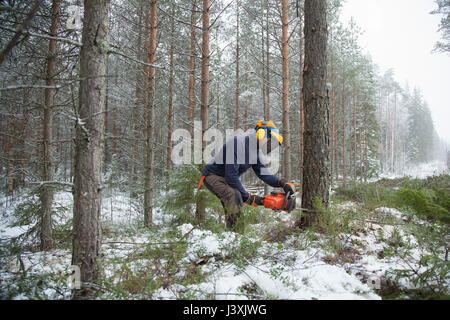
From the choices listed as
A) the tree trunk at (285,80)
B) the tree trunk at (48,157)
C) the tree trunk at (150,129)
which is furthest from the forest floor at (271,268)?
the tree trunk at (285,80)

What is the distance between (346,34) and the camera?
15.1 meters

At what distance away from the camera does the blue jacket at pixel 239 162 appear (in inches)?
150

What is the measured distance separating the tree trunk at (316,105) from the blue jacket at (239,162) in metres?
0.64

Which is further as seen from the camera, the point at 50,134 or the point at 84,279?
the point at 50,134

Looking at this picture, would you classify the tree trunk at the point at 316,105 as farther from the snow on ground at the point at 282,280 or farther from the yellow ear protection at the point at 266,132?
the snow on ground at the point at 282,280

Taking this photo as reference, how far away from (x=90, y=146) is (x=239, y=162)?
2399 mm

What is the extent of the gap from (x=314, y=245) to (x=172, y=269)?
74.2 inches

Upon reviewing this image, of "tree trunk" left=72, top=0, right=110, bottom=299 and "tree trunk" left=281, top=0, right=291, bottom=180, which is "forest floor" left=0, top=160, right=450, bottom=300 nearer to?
"tree trunk" left=72, top=0, right=110, bottom=299

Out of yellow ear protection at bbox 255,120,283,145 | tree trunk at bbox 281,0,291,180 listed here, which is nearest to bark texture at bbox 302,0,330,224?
yellow ear protection at bbox 255,120,283,145

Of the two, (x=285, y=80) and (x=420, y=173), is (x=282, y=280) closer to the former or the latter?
(x=285, y=80)

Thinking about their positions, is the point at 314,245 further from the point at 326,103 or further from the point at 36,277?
the point at 36,277

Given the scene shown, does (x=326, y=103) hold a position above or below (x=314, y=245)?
above
